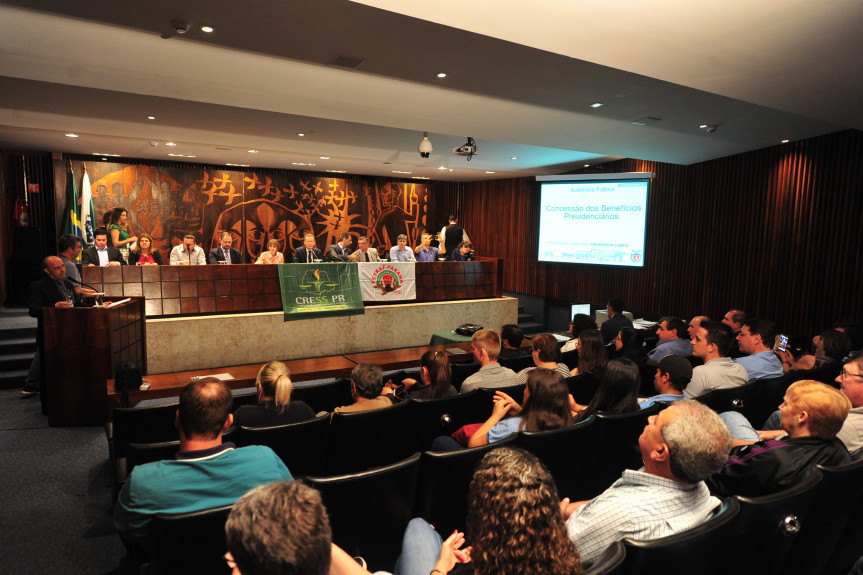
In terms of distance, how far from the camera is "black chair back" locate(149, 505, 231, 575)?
1.47m

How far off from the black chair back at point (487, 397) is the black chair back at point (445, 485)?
34.6 inches

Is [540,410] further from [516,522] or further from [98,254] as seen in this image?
[98,254]

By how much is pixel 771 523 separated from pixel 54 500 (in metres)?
3.52

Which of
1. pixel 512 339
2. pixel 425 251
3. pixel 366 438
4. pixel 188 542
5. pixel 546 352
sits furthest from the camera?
pixel 425 251

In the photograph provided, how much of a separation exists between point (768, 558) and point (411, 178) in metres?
10.9

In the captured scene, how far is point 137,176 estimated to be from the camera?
9148 millimetres

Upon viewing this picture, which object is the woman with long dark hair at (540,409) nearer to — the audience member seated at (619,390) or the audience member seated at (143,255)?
the audience member seated at (619,390)

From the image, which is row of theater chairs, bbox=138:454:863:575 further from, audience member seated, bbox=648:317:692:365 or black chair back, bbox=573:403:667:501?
audience member seated, bbox=648:317:692:365

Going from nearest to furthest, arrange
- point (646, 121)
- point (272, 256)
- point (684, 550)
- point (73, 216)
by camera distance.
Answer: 1. point (684, 550)
2. point (646, 121)
3. point (272, 256)
4. point (73, 216)

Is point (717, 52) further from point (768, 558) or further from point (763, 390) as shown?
point (768, 558)

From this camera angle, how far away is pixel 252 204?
10.2 m

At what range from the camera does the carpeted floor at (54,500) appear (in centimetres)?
239

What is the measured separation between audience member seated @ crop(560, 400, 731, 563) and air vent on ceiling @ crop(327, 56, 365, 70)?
3206mm

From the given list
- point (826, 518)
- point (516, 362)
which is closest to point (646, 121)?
point (516, 362)
